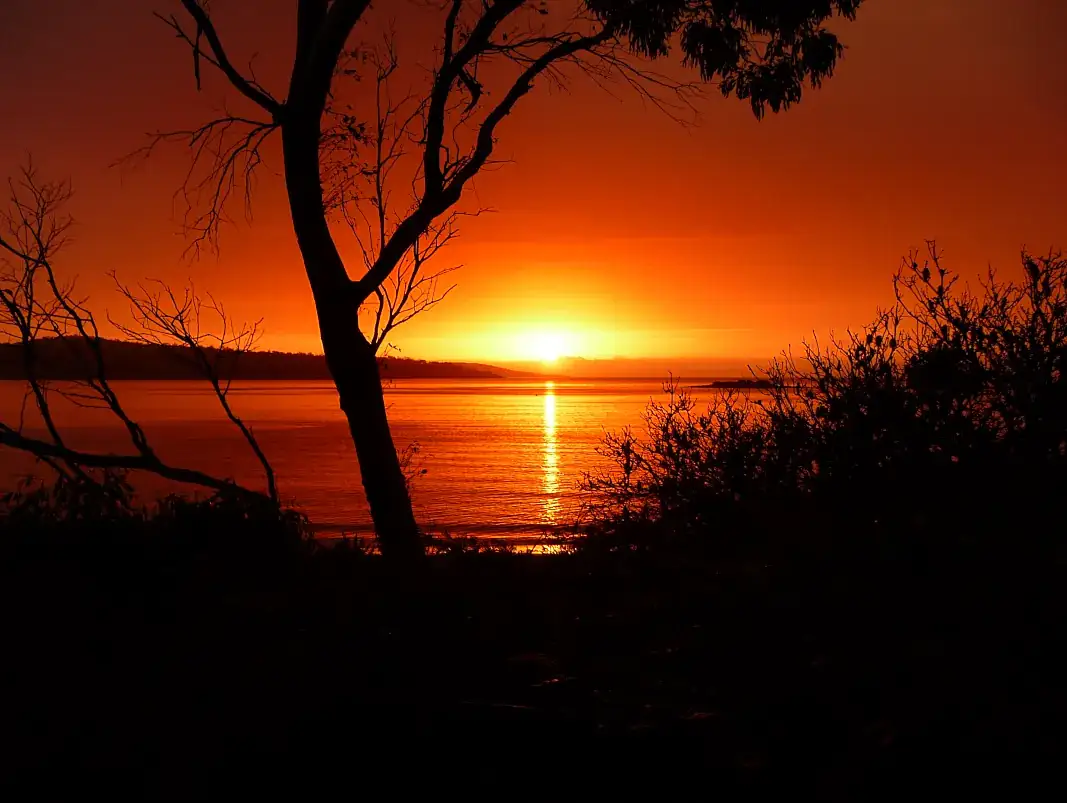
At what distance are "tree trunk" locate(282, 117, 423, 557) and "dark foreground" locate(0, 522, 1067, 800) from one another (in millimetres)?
1082

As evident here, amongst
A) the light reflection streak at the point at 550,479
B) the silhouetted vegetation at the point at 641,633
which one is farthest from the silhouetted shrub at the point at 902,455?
the light reflection streak at the point at 550,479

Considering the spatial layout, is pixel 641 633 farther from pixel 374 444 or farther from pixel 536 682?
pixel 374 444

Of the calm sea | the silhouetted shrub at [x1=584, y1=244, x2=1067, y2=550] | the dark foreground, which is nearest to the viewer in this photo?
the dark foreground

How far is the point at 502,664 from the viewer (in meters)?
5.09

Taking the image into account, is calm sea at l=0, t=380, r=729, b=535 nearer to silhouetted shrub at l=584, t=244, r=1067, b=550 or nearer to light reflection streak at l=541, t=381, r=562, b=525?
light reflection streak at l=541, t=381, r=562, b=525

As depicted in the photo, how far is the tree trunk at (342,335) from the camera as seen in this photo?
7.65 meters

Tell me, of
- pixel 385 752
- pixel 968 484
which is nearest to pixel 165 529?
pixel 385 752

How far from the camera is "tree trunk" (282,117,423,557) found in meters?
7.65

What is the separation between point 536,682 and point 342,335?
13.2 feet

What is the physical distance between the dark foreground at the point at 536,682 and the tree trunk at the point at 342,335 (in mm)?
1082

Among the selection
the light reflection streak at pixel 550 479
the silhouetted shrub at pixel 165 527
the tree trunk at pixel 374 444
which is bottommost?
the light reflection streak at pixel 550 479

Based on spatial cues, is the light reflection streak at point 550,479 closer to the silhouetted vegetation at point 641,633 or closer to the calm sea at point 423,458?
the calm sea at point 423,458

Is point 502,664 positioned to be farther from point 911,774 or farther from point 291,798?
point 911,774

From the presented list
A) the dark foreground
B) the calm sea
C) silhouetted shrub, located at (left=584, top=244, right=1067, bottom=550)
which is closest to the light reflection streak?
the calm sea
